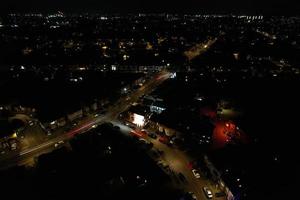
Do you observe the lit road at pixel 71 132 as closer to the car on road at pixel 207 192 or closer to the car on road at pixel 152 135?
the car on road at pixel 152 135

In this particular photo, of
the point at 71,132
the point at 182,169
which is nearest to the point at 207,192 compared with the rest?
the point at 182,169

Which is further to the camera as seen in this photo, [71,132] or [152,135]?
[71,132]

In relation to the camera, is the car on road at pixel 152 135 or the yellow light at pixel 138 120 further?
the yellow light at pixel 138 120

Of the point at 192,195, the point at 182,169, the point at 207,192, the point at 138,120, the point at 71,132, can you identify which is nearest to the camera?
the point at 192,195

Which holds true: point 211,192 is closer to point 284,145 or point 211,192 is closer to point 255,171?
point 255,171

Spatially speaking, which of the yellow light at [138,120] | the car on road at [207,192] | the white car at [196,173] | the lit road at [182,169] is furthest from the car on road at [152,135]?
the car on road at [207,192]

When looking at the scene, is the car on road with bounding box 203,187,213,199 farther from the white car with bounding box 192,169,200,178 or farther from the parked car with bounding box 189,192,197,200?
the white car with bounding box 192,169,200,178

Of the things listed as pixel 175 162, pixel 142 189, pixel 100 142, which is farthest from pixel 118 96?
pixel 142 189

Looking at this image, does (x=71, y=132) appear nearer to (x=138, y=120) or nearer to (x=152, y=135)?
(x=138, y=120)
